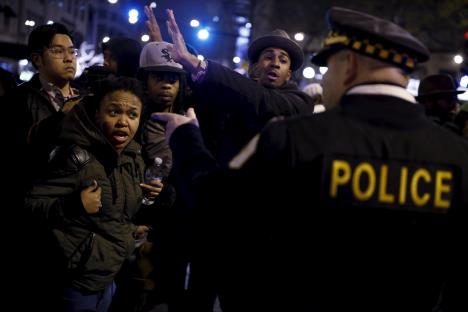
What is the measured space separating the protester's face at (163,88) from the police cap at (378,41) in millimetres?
2789

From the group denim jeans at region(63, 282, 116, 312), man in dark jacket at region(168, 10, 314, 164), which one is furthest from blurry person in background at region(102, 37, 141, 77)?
denim jeans at region(63, 282, 116, 312)

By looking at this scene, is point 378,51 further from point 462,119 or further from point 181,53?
point 462,119

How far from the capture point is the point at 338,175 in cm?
233

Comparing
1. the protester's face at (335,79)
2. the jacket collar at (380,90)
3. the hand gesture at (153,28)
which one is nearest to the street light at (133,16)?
the hand gesture at (153,28)

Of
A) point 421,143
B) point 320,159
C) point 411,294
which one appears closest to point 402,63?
point 421,143

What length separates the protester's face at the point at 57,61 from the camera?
17.0 ft

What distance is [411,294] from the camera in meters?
2.49

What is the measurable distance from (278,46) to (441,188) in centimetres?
240

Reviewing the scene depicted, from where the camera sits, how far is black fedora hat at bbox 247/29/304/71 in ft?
15.1

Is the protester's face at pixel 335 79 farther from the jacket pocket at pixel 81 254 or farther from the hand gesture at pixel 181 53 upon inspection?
the jacket pocket at pixel 81 254

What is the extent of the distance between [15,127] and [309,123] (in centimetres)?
309

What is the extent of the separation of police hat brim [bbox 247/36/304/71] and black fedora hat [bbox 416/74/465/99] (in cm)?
227

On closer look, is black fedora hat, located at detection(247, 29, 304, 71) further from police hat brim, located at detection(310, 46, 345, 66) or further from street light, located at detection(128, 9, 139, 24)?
street light, located at detection(128, 9, 139, 24)

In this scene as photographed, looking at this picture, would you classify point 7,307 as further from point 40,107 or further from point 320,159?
point 320,159
